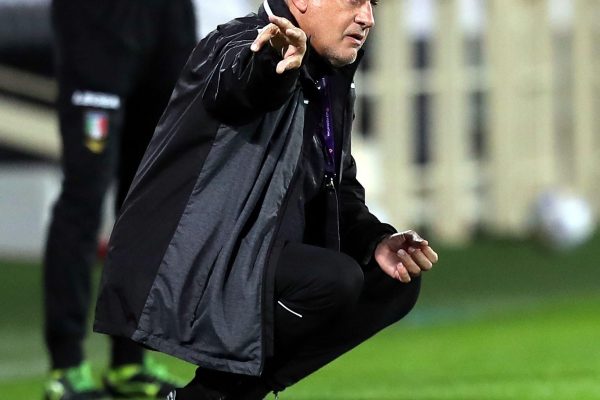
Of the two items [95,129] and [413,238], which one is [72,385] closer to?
[95,129]

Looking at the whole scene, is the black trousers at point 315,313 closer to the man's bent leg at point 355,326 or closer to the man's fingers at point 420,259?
the man's bent leg at point 355,326

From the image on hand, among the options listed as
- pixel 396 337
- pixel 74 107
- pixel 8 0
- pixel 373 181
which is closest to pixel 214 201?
pixel 74 107

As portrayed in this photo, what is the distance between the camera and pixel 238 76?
4.16m

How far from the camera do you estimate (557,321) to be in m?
10.1

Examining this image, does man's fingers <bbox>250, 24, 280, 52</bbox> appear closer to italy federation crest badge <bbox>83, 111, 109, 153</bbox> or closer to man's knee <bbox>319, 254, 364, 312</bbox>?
man's knee <bbox>319, 254, 364, 312</bbox>

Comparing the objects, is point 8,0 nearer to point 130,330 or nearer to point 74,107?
point 74,107

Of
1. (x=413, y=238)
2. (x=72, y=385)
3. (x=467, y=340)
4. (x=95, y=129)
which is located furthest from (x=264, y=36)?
(x=467, y=340)

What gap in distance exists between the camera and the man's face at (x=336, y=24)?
14.8 ft

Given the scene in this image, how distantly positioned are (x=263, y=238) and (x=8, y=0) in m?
9.77

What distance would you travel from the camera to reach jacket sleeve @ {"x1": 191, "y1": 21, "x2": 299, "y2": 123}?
409 centimetres

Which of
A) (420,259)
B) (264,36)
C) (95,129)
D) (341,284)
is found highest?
(264,36)

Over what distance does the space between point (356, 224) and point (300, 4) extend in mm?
745

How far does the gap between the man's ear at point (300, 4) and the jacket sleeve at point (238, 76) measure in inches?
4.6

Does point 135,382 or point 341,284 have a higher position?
point 341,284
